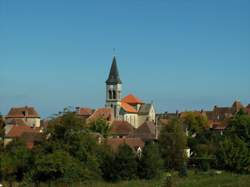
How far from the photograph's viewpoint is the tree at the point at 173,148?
51062 mm

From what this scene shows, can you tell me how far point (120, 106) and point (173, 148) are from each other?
4937 centimetres

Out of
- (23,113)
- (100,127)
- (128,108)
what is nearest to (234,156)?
(100,127)

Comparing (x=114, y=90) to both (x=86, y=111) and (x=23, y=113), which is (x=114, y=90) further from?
(x=23, y=113)

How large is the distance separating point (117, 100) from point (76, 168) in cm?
6357

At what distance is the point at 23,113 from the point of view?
9331 cm

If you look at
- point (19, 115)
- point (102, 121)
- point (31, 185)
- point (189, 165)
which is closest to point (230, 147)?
point (189, 165)

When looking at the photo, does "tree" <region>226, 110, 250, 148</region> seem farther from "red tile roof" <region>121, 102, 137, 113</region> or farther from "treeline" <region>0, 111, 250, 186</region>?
"red tile roof" <region>121, 102, 137, 113</region>

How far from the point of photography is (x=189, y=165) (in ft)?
180

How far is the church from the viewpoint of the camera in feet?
330

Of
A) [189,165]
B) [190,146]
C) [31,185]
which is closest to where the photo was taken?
[31,185]

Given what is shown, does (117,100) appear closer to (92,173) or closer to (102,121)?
(102,121)

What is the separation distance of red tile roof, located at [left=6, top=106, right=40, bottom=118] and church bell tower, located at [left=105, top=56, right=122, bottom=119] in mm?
15085

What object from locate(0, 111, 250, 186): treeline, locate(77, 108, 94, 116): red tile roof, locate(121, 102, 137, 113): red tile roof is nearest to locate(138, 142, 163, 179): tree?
locate(0, 111, 250, 186): treeline

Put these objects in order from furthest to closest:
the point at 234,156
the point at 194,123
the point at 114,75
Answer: the point at 114,75 → the point at 194,123 → the point at 234,156
